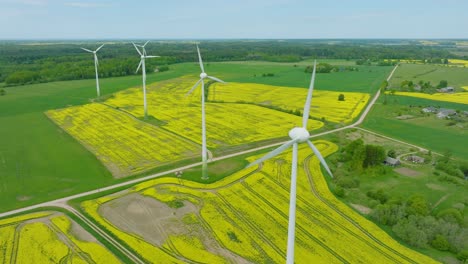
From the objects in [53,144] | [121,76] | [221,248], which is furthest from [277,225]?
[121,76]

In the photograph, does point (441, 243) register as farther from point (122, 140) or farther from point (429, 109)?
point (429, 109)

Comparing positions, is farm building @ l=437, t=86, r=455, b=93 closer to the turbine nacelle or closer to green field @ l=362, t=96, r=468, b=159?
green field @ l=362, t=96, r=468, b=159

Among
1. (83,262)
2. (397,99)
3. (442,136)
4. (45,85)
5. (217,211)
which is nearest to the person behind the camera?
(83,262)

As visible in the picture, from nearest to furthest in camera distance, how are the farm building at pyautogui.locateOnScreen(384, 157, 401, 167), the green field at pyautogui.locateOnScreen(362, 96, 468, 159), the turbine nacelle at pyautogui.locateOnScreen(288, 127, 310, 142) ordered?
the turbine nacelle at pyautogui.locateOnScreen(288, 127, 310, 142), the farm building at pyautogui.locateOnScreen(384, 157, 401, 167), the green field at pyautogui.locateOnScreen(362, 96, 468, 159)

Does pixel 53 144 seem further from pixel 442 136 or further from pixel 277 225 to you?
pixel 442 136

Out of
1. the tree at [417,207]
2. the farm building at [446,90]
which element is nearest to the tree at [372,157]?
the tree at [417,207]

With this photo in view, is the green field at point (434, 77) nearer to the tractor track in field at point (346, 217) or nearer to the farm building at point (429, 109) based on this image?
the farm building at point (429, 109)

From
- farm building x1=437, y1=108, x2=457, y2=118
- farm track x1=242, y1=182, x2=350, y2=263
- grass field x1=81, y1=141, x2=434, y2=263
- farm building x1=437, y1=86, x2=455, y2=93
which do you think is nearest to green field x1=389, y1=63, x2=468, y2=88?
farm building x1=437, y1=86, x2=455, y2=93
